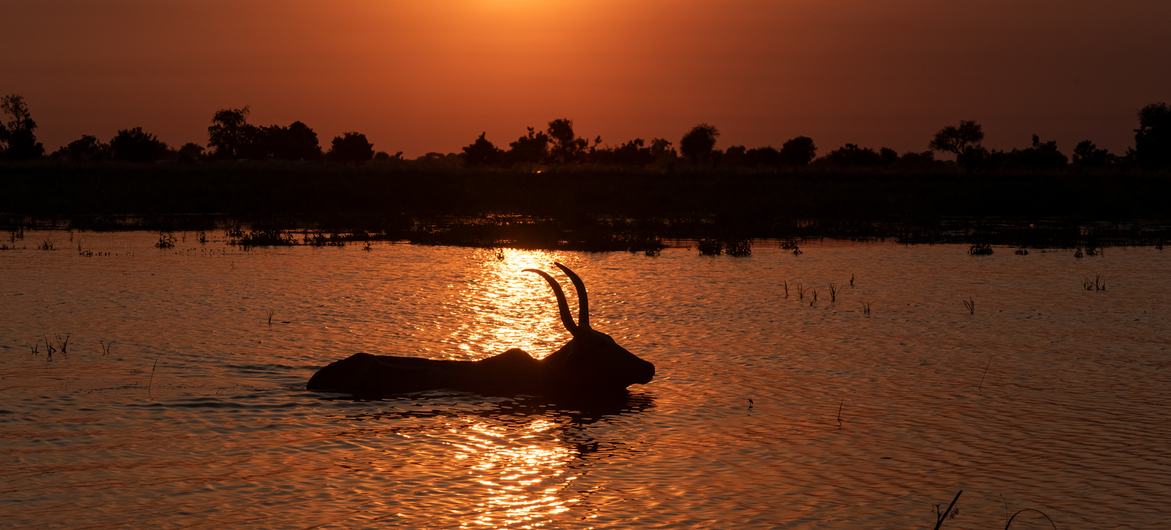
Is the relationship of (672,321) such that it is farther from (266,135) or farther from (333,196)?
(266,135)

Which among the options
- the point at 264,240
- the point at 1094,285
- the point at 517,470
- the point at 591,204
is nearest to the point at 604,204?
the point at 591,204

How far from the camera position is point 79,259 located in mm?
26203

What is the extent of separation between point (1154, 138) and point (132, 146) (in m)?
84.7

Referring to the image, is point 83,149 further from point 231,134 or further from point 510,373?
point 510,373

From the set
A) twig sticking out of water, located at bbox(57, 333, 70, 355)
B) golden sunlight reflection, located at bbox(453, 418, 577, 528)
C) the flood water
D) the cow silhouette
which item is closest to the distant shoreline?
the flood water

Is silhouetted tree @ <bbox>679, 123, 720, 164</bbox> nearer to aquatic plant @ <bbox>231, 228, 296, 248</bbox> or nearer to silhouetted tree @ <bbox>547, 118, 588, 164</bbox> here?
silhouetted tree @ <bbox>547, 118, 588, 164</bbox>

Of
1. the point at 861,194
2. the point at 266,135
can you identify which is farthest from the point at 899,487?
the point at 266,135

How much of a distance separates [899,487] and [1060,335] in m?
8.62

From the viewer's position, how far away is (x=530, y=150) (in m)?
114

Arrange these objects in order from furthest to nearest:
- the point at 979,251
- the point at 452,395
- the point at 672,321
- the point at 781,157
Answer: the point at 781,157 → the point at 979,251 → the point at 672,321 → the point at 452,395

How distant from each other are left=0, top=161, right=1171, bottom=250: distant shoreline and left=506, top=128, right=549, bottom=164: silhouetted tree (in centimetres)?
4750

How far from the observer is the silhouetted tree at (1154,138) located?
95.1m

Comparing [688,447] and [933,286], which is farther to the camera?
[933,286]

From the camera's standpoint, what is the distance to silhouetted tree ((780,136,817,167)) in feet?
371
